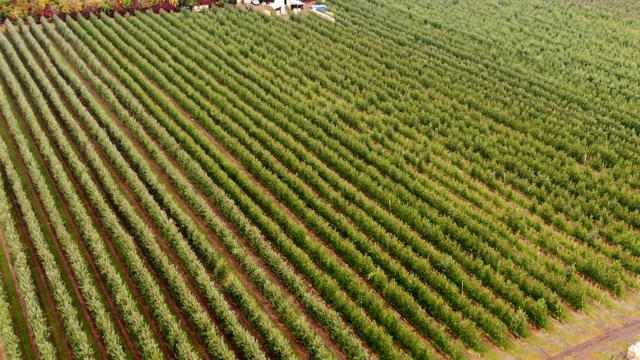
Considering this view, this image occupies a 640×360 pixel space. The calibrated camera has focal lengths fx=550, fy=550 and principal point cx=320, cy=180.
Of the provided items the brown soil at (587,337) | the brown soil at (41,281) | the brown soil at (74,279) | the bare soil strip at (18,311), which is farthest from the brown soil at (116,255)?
the brown soil at (587,337)

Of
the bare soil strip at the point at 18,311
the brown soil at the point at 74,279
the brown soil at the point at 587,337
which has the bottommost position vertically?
the bare soil strip at the point at 18,311

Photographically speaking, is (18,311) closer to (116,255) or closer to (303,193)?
(116,255)

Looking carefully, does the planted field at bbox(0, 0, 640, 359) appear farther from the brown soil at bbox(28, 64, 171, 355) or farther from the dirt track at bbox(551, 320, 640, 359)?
the dirt track at bbox(551, 320, 640, 359)

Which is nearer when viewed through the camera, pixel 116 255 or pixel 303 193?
pixel 116 255

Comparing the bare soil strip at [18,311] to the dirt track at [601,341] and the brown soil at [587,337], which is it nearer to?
the brown soil at [587,337]

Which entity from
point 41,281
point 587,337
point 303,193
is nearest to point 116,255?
point 41,281

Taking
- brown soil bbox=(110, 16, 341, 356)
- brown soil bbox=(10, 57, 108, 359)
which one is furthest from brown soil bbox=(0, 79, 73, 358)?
brown soil bbox=(110, 16, 341, 356)
